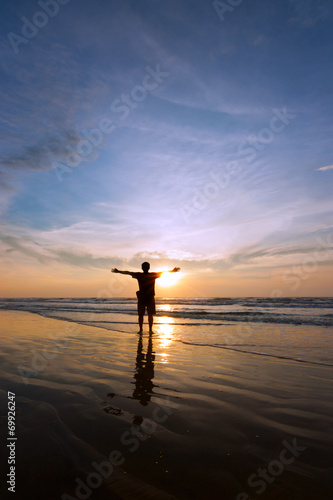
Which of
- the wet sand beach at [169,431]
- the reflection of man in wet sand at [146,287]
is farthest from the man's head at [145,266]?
the wet sand beach at [169,431]

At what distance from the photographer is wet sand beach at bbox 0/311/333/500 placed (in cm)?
221

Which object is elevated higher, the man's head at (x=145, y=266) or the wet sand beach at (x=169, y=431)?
the man's head at (x=145, y=266)

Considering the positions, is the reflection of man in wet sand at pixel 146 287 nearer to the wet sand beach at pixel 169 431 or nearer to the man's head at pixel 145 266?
the man's head at pixel 145 266

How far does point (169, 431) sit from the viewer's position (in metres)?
3.09

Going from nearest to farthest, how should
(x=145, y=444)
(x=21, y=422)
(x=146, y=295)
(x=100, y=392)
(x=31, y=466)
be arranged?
1. (x=31, y=466)
2. (x=145, y=444)
3. (x=21, y=422)
4. (x=100, y=392)
5. (x=146, y=295)

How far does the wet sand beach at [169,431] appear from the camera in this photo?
2.21 metres

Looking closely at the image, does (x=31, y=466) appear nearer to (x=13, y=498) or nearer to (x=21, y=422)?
(x=13, y=498)

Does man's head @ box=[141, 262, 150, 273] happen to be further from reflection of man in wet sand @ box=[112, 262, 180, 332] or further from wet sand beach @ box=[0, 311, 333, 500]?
wet sand beach @ box=[0, 311, 333, 500]

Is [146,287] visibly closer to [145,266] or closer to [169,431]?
[145,266]

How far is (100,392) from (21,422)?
1348 millimetres

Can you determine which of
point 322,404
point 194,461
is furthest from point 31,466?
point 322,404

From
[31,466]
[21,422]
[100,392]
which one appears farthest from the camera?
[100,392]

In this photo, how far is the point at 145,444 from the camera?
2787mm

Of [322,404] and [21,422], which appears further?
[322,404]
